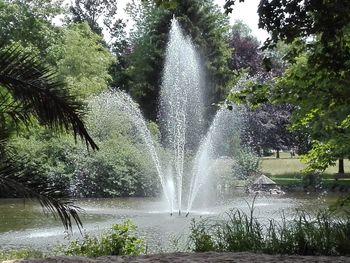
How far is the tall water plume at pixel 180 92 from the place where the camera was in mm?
28438

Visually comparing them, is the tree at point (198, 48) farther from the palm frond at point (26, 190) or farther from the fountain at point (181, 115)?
the palm frond at point (26, 190)

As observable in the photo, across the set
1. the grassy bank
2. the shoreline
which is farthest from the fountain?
the shoreline

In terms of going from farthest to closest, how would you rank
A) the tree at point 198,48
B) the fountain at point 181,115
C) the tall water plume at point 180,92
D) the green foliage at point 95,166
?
the tree at point 198,48 < the tall water plume at point 180,92 < the fountain at point 181,115 < the green foliage at point 95,166

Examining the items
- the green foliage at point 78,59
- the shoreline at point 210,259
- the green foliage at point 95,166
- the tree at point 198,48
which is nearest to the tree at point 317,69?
the shoreline at point 210,259

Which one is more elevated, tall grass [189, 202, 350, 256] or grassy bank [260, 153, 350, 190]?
grassy bank [260, 153, 350, 190]

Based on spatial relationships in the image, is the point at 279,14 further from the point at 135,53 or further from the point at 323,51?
the point at 135,53

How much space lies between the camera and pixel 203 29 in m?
32.4

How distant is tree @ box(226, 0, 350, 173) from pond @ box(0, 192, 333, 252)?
2.91 meters

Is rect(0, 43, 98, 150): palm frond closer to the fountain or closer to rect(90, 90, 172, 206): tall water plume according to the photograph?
the fountain

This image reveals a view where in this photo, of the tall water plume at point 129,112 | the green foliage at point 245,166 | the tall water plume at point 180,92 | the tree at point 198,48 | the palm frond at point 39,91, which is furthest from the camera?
the tree at point 198,48

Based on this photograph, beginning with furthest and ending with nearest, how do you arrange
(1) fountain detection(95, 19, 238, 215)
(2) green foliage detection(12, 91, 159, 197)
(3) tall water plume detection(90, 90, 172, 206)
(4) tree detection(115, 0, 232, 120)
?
(4) tree detection(115, 0, 232, 120)
(3) tall water plume detection(90, 90, 172, 206)
(1) fountain detection(95, 19, 238, 215)
(2) green foliage detection(12, 91, 159, 197)

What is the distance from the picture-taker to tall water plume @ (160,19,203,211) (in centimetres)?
2844

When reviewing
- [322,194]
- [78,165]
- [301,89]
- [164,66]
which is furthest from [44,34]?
[301,89]

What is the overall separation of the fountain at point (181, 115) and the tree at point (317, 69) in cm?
1454
